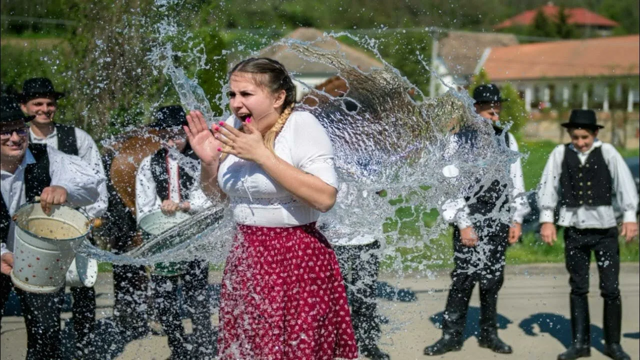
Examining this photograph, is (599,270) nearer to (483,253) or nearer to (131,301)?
(483,253)

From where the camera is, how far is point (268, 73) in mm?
2938

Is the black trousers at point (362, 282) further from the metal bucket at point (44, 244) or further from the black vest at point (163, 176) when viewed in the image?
the metal bucket at point (44, 244)

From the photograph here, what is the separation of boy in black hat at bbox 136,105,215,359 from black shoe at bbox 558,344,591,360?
2.32 metres

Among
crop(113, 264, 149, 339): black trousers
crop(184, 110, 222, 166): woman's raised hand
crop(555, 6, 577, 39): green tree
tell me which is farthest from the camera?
crop(555, 6, 577, 39): green tree

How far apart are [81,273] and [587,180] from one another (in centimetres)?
332

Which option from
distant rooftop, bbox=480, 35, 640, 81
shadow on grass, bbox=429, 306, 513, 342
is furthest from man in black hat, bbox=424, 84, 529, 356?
distant rooftop, bbox=480, 35, 640, 81

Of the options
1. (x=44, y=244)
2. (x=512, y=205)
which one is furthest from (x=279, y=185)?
(x=512, y=205)

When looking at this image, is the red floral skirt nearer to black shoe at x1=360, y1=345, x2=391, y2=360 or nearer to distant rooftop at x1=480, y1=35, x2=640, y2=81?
black shoe at x1=360, y1=345, x2=391, y2=360

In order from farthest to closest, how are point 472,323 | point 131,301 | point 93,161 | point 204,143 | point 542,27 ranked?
point 542,27 < point 472,323 < point 131,301 < point 93,161 < point 204,143

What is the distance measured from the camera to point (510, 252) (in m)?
9.38

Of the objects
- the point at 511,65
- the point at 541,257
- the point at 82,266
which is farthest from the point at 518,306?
the point at 511,65

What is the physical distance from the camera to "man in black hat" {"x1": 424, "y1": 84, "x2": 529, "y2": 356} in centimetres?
528

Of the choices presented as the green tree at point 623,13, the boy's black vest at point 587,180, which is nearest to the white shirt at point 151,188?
the boy's black vest at point 587,180

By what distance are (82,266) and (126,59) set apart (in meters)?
3.04
